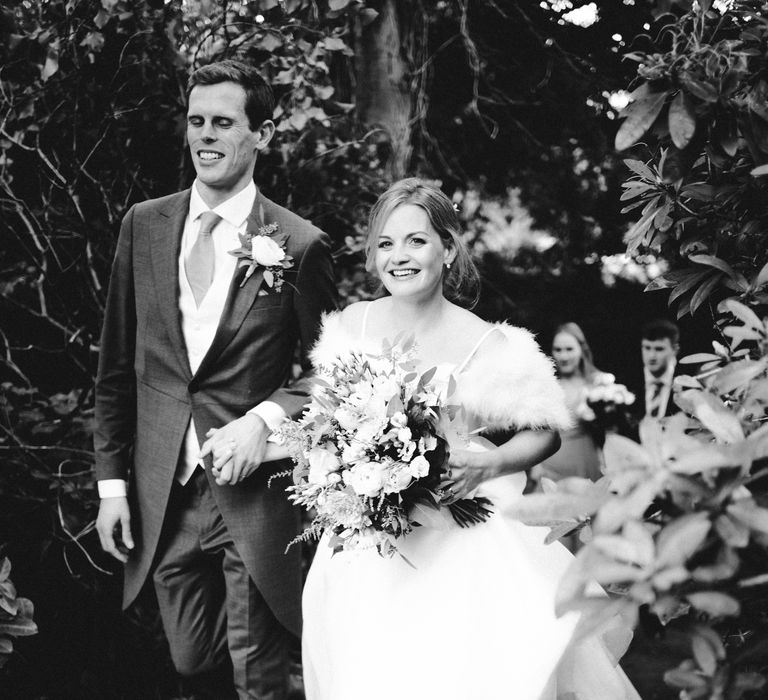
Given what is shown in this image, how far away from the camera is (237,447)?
2746 mm

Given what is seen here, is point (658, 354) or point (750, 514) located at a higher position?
point (750, 514)

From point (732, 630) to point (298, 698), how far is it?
2.70m

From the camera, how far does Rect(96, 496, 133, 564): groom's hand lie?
9.84ft

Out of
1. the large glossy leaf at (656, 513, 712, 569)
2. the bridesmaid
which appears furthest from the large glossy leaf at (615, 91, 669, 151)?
the bridesmaid

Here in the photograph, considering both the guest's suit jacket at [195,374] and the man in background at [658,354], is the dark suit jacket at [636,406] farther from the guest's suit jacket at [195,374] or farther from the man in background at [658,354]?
the guest's suit jacket at [195,374]

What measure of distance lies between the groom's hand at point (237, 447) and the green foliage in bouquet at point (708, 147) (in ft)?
4.15

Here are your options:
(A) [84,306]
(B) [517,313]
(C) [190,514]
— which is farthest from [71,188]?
(B) [517,313]

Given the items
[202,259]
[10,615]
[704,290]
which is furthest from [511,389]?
[10,615]

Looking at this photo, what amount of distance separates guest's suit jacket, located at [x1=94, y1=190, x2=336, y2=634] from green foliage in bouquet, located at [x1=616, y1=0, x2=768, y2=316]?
3.78 ft

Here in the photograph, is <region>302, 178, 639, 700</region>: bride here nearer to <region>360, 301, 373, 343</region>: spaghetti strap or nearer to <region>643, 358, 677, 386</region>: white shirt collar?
<region>360, 301, 373, 343</region>: spaghetti strap

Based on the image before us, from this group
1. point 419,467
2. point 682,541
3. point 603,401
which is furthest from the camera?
point 603,401

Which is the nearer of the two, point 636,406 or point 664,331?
point 664,331

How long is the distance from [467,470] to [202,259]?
1165mm

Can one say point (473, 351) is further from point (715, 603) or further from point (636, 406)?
point (636, 406)
